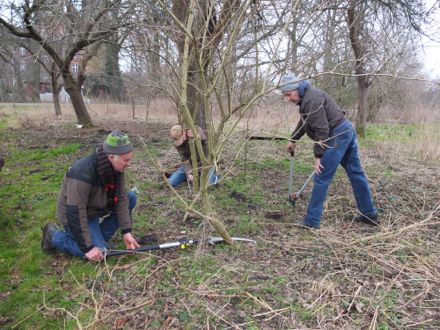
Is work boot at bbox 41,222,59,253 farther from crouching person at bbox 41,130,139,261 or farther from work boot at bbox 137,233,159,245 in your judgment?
work boot at bbox 137,233,159,245

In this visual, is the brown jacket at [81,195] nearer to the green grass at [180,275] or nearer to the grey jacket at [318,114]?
the green grass at [180,275]

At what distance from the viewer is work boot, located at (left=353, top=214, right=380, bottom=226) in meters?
3.90

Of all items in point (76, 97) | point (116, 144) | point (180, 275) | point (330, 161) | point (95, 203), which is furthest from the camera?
point (76, 97)

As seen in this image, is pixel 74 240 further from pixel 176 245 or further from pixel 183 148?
pixel 183 148

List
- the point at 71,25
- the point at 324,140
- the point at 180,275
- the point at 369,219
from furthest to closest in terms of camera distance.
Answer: the point at 71,25, the point at 369,219, the point at 324,140, the point at 180,275

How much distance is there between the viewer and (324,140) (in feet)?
11.0

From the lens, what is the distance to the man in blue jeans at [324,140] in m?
3.44

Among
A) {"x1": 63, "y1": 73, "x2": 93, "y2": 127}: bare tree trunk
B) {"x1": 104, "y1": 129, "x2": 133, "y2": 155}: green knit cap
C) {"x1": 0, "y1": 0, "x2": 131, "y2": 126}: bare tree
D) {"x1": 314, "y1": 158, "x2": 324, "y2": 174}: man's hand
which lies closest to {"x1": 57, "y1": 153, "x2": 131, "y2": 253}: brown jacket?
{"x1": 104, "y1": 129, "x2": 133, "y2": 155}: green knit cap

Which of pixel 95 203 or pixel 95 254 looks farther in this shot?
pixel 95 203

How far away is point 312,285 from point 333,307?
26 centimetres

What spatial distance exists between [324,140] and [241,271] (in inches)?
58.1

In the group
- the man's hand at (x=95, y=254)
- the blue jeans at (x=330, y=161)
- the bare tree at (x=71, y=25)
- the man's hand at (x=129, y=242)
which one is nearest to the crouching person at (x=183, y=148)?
the blue jeans at (x=330, y=161)

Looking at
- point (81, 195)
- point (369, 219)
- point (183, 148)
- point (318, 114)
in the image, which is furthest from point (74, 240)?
point (369, 219)

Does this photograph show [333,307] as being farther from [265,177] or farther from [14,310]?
[265,177]
